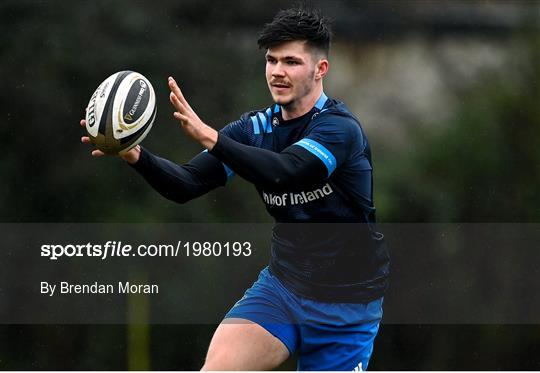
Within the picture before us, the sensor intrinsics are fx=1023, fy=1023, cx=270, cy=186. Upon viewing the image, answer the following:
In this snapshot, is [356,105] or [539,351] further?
[356,105]

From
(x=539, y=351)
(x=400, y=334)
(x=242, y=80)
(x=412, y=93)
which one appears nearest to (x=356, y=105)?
(x=412, y=93)

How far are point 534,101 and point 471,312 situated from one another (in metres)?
1.92

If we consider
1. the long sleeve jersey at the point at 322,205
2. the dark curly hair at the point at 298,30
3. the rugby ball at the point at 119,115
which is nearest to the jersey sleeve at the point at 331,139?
the long sleeve jersey at the point at 322,205

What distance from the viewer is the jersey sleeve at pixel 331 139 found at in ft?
15.2

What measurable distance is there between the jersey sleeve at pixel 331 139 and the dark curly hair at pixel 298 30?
41cm

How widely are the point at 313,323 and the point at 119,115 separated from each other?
4.41 ft

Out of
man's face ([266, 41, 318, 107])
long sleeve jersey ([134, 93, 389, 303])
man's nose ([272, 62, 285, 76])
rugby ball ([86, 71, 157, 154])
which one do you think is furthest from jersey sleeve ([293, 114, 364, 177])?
rugby ball ([86, 71, 157, 154])

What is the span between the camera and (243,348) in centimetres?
468

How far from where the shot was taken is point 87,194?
914cm

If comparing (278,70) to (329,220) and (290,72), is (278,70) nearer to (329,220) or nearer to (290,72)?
(290,72)

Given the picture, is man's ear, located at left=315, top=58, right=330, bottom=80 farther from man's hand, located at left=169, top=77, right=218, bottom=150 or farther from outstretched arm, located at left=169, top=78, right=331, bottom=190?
man's hand, located at left=169, top=77, right=218, bottom=150

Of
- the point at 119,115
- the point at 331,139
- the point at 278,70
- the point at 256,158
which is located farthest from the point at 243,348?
the point at 278,70

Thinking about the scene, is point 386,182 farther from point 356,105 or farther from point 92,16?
point 92,16

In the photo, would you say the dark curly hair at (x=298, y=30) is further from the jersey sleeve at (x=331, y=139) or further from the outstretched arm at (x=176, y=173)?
the outstretched arm at (x=176, y=173)
